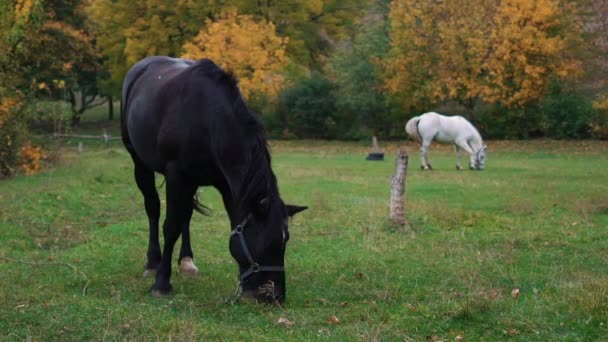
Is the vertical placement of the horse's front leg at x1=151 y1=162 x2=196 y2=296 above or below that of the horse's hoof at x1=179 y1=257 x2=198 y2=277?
above

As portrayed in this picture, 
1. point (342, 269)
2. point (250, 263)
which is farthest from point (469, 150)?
point (250, 263)

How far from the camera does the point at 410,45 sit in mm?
40281

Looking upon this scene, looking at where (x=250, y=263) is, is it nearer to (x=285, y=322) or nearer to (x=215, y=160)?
(x=285, y=322)

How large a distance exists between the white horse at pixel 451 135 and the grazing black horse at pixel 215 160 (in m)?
17.5

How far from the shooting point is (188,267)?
7.68 m

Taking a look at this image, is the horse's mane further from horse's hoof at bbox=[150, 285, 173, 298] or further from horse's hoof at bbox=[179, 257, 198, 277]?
horse's hoof at bbox=[179, 257, 198, 277]

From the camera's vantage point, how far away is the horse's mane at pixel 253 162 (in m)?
5.99

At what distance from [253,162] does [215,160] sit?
502 millimetres

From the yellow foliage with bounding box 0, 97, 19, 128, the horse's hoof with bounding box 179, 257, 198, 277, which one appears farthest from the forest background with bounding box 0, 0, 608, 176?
the horse's hoof with bounding box 179, 257, 198, 277

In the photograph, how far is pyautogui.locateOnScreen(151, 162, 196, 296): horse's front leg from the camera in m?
6.69

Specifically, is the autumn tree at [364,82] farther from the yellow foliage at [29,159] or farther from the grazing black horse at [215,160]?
the grazing black horse at [215,160]

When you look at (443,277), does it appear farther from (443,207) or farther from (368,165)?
(368,165)

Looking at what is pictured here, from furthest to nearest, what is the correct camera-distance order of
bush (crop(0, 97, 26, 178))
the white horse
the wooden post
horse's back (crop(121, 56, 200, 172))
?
the white horse
bush (crop(0, 97, 26, 178))
the wooden post
horse's back (crop(121, 56, 200, 172))

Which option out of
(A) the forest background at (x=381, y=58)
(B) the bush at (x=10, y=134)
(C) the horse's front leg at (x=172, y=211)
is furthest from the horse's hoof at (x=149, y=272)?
(A) the forest background at (x=381, y=58)
